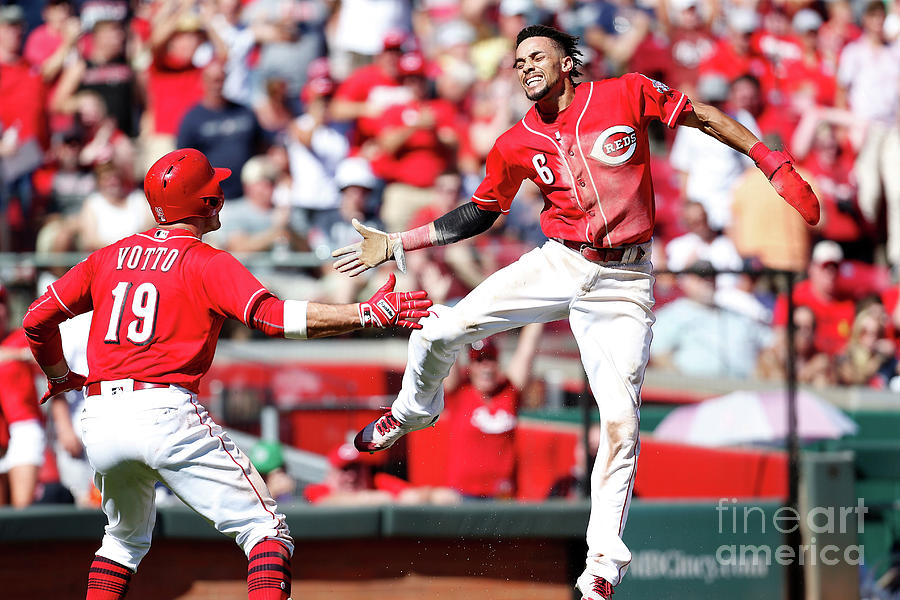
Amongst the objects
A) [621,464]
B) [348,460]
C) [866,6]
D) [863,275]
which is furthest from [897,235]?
[621,464]

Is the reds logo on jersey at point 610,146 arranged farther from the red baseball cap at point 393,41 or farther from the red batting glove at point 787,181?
the red baseball cap at point 393,41

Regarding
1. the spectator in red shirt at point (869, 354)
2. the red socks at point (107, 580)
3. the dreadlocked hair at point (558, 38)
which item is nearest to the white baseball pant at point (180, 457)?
the red socks at point (107, 580)

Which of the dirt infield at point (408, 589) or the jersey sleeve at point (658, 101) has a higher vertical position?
the jersey sleeve at point (658, 101)

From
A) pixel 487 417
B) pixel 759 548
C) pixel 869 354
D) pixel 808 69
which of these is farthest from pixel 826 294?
pixel 487 417

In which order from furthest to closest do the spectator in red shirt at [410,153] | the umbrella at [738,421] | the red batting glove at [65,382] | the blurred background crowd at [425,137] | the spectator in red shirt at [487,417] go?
the spectator in red shirt at [410,153] → the blurred background crowd at [425,137] → the umbrella at [738,421] → the spectator in red shirt at [487,417] → the red batting glove at [65,382]

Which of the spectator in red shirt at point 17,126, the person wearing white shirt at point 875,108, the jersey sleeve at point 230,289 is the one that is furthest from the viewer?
the person wearing white shirt at point 875,108

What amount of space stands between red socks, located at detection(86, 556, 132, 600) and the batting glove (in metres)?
1.61

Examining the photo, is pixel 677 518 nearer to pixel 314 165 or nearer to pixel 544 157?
pixel 544 157

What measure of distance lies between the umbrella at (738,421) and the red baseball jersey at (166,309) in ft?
12.6

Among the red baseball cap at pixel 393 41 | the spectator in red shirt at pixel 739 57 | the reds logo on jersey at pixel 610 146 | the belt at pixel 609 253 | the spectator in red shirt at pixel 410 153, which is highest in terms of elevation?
the spectator in red shirt at pixel 739 57

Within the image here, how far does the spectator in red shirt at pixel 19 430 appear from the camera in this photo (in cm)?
696

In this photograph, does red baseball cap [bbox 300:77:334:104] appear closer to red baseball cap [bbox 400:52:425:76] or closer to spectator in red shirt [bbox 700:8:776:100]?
red baseball cap [bbox 400:52:425:76]

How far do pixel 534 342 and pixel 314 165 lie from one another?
11.5ft

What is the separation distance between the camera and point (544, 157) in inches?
213
